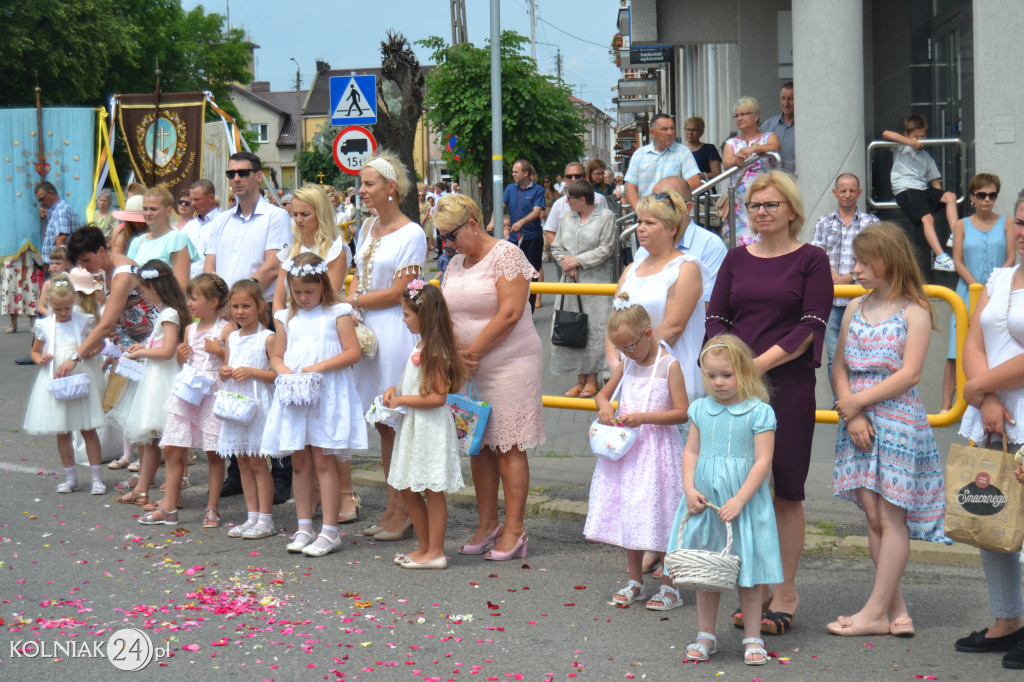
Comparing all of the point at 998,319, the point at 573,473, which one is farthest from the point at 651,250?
the point at 573,473

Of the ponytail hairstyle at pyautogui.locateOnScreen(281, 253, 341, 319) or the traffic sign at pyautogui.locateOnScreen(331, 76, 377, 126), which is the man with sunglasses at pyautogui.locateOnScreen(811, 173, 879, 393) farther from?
the traffic sign at pyautogui.locateOnScreen(331, 76, 377, 126)

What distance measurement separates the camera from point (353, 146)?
13391mm

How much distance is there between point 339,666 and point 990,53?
27.5 ft

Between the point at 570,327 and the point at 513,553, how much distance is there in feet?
11.4

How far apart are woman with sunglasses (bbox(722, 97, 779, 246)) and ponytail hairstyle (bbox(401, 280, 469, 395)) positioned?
4.83 metres

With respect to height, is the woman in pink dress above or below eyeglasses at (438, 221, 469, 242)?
below

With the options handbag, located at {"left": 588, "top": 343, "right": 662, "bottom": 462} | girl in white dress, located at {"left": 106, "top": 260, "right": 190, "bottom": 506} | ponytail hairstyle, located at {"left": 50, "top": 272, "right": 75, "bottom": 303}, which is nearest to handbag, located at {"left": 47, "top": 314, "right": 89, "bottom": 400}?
ponytail hairstyle, located at {"left": 50, "top": 272, "right": 75, "bottom": 303}

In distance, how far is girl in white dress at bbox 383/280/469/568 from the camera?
6.30 metres

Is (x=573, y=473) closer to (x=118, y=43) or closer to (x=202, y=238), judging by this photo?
(x=202, y=238)

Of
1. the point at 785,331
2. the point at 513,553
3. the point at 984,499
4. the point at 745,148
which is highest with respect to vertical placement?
A: the point at 745,148

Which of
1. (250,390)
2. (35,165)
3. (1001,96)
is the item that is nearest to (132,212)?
(250,390)

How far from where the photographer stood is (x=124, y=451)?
9250 mm

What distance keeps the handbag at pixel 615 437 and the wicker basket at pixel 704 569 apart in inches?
36.3

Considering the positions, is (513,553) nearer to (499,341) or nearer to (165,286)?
(499,341)
